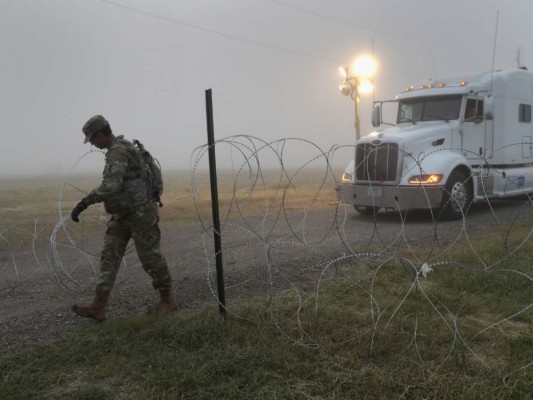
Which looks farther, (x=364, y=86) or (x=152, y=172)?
(x=364, y=86)

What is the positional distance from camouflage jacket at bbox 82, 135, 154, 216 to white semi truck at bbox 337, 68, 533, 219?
6.02m

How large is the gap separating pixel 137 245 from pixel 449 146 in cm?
859

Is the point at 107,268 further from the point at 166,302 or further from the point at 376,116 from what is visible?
the point at 376,116

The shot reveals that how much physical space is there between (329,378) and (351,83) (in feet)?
66.7

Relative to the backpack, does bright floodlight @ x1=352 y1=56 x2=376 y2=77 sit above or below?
above

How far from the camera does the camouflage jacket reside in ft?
14.7

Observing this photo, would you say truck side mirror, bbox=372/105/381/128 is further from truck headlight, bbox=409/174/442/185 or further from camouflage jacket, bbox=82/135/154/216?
camouflage jacket, bbox=82/135/154/216

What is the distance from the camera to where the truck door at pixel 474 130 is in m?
11.3

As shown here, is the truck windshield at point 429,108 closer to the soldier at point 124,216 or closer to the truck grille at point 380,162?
the truck grille at point 380,162

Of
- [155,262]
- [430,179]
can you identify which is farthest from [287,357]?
[430,179]

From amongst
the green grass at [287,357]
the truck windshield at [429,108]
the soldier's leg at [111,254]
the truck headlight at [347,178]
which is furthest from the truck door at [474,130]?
the soldier's leg at [111,254]

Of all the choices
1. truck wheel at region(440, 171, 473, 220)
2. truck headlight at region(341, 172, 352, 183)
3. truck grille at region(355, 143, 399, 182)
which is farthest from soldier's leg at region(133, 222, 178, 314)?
truck wheel at region(440, 171, 473, 220)

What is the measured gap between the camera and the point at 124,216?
476 cm

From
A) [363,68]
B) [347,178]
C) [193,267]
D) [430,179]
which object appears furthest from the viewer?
[363,68]
